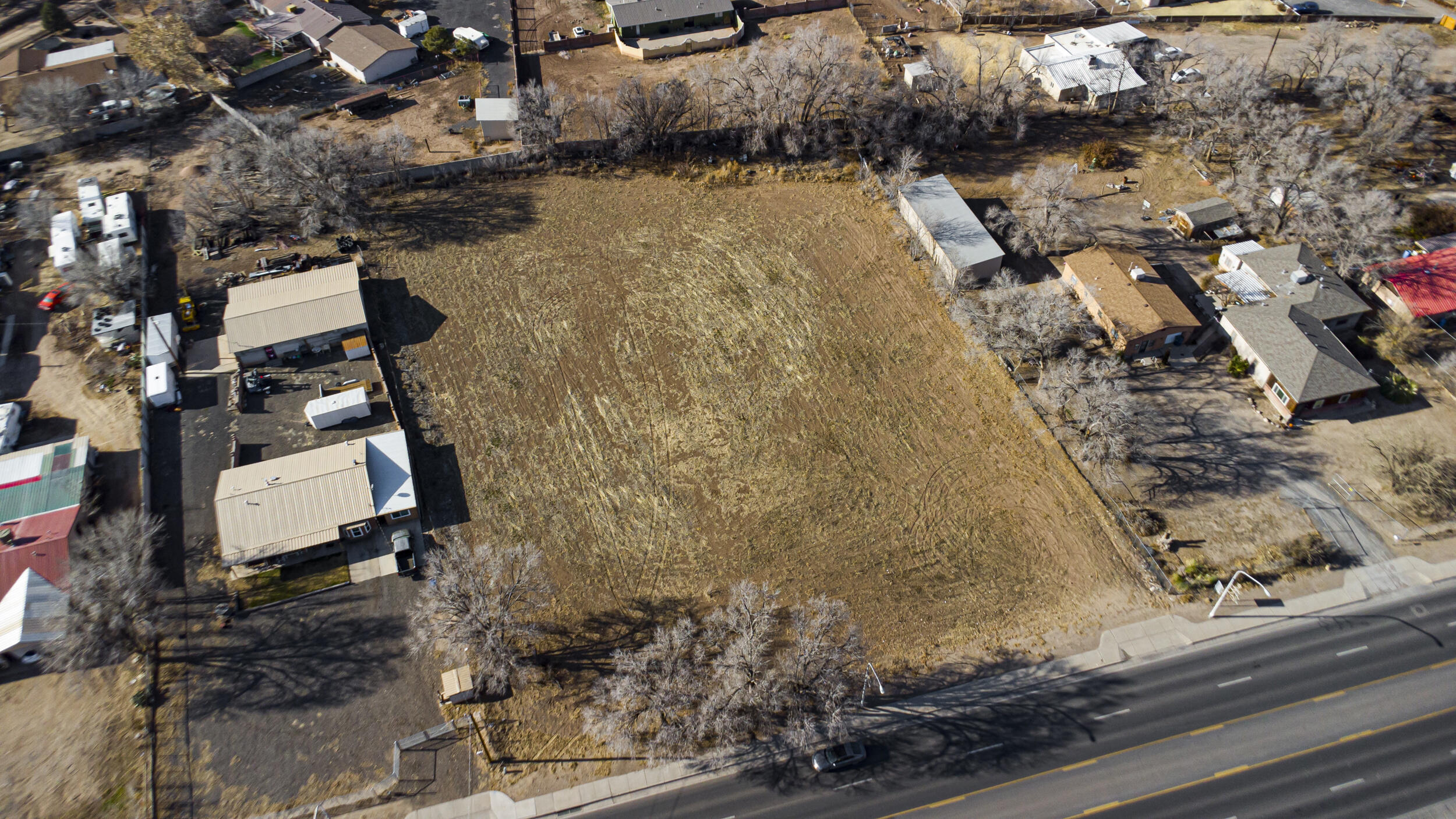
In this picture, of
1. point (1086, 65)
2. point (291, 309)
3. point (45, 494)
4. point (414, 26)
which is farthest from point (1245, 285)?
point (414, 26)

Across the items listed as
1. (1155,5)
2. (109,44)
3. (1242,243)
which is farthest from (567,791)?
(1155,5)

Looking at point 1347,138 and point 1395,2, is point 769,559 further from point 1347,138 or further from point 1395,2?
point 1395,2

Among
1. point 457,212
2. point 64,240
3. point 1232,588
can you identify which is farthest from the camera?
point 457,212

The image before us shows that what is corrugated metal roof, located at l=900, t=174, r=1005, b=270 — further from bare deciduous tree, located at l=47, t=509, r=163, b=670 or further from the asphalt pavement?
bare deciduous tree, located at l=47, t=509, r=163, b=670

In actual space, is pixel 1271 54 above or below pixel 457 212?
above

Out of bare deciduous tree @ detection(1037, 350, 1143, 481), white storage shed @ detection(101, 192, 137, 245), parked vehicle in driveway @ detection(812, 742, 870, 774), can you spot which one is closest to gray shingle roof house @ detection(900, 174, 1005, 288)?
bare deciduous tree @ detection(1037, 350, 1143, 481)

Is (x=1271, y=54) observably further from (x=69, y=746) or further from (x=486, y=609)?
(x=69, y=746)
